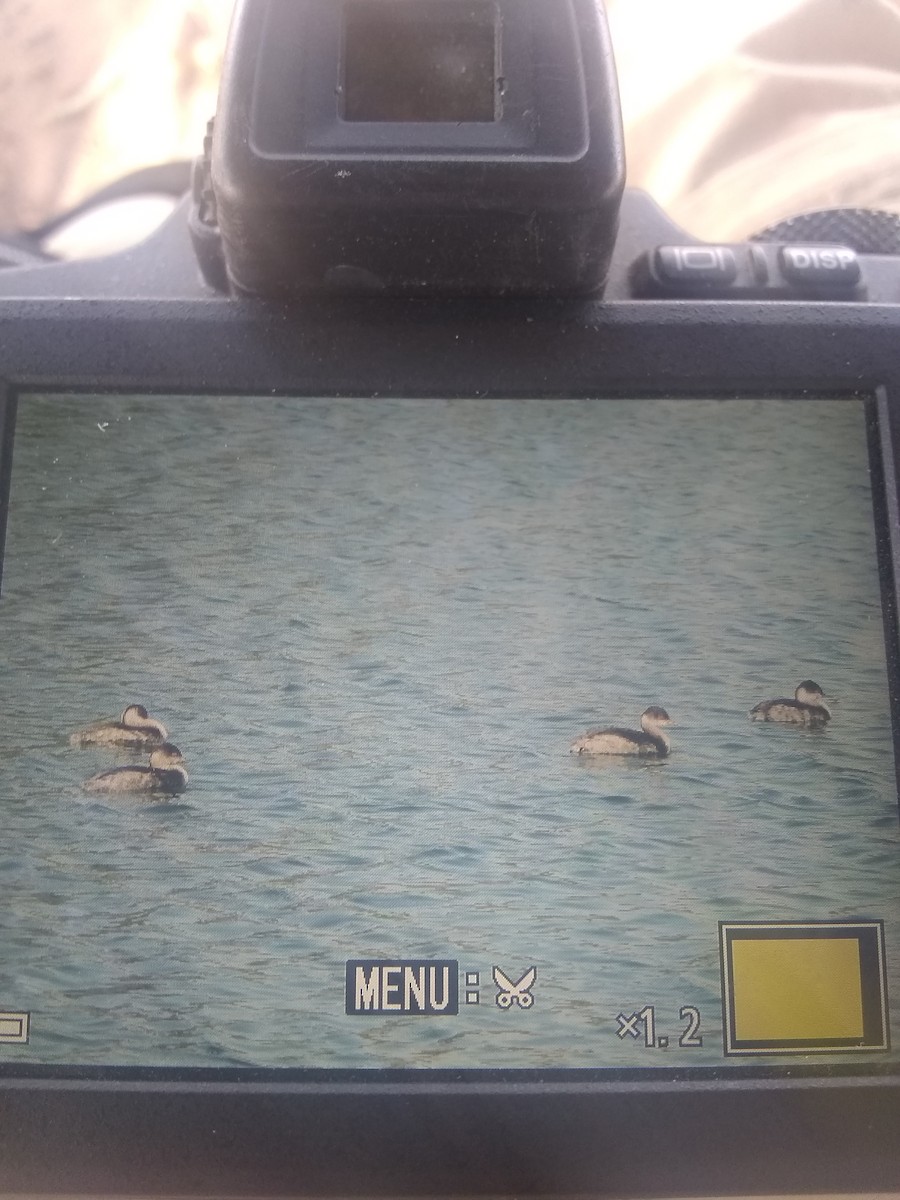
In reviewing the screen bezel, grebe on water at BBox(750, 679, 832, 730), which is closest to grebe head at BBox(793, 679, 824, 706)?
grebe on water at BBox(750, 679, 832, 730)

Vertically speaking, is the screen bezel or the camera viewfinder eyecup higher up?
the camera viewfinder eyecup

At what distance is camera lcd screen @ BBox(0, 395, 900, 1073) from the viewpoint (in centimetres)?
41

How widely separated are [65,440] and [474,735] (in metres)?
0.19

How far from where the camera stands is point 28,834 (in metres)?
0.41

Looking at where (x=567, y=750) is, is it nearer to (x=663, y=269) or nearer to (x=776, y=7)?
(x=663, y=269)

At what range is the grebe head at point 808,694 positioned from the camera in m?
0.43

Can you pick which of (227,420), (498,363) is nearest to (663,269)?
(498,363)

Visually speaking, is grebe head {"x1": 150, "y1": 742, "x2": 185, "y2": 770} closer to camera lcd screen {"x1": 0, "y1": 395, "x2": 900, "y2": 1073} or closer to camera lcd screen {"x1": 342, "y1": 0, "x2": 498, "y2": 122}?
camera lcd screen {"x1": 0, "y1": 395, "x2": 900, "y2": 1073}

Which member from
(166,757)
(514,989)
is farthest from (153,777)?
(514,989)

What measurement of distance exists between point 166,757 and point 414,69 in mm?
252

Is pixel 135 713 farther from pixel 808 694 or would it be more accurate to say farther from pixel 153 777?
pixel 808 694

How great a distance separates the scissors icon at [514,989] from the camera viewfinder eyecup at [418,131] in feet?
0.82

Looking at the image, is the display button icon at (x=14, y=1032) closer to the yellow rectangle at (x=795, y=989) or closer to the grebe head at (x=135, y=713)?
the grebe head at (x=135, y=713)

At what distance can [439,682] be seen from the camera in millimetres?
422
